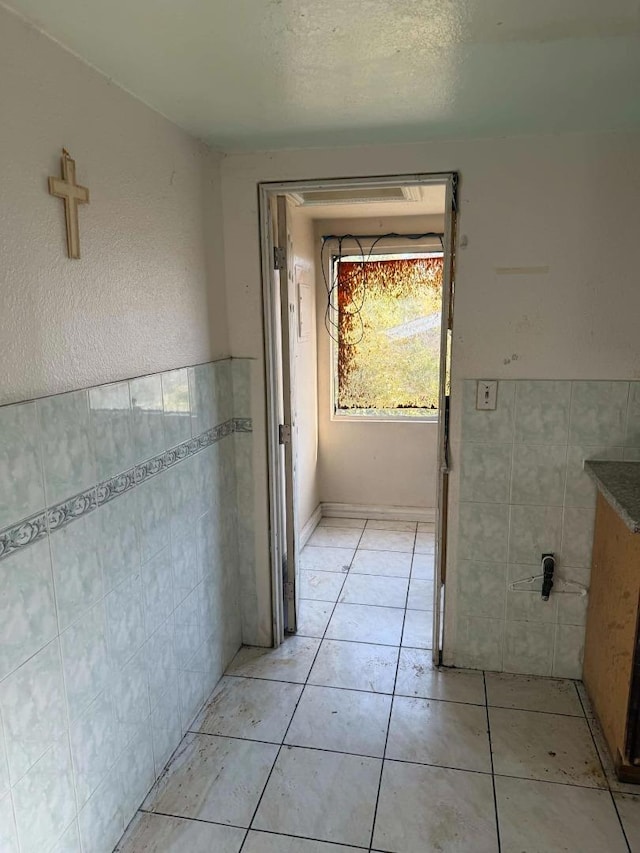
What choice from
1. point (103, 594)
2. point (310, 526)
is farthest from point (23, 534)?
point (310, 526)

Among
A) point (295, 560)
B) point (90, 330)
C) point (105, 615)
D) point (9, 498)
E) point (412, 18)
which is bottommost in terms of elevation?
point (295, 560)

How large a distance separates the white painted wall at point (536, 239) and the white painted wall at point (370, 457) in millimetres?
1778

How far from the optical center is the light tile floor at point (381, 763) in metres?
1.67

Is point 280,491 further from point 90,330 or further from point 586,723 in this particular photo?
point 586,723

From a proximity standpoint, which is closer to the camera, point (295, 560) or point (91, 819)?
point (91, 819)

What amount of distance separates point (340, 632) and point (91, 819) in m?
1.37

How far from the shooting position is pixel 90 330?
1.51 metres

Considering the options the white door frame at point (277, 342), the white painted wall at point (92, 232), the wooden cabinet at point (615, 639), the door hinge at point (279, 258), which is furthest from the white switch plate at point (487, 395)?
the white painted wall at point (92, 232)

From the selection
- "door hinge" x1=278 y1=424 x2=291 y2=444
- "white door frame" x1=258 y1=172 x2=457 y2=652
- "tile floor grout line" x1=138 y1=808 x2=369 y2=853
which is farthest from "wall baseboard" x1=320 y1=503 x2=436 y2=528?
"tile floor grout line" x1=138 y1=808 x2=369 y2=853

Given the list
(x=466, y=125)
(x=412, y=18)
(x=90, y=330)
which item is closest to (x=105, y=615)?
(x=90, y=330)

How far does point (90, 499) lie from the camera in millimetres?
1505

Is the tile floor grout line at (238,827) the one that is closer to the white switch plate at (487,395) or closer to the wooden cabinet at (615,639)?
the wooden cabinet at (615,639)

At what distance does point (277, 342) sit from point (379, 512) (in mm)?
2062

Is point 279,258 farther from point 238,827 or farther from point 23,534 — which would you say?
point 238,827
